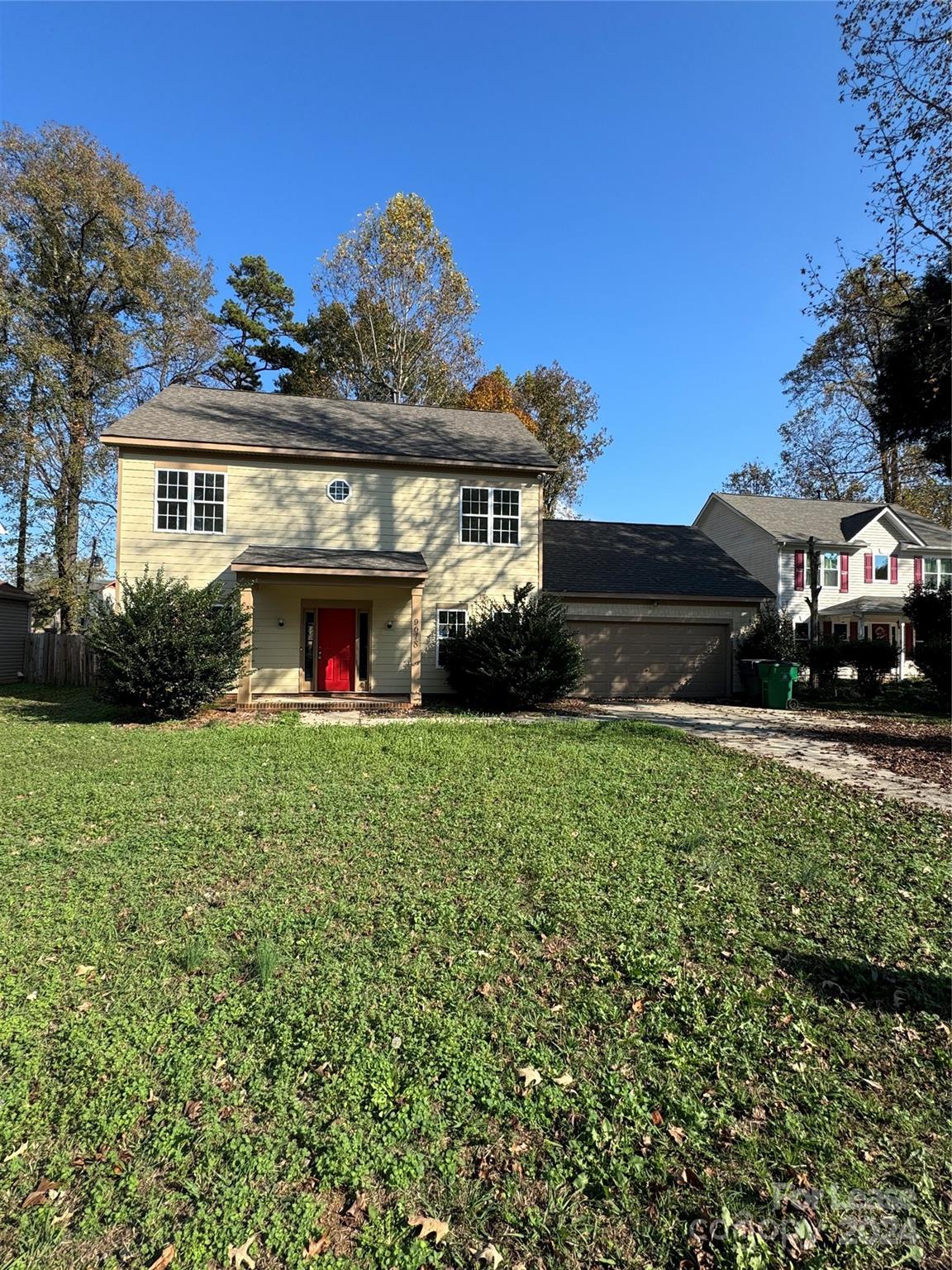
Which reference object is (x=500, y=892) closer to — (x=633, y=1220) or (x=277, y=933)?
(x=277, y=933)

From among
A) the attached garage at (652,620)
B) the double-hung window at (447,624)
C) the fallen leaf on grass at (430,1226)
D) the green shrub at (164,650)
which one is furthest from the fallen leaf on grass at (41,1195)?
the attached garage at (652,620)

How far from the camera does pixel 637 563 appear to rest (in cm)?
1862

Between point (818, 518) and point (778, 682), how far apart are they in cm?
1361

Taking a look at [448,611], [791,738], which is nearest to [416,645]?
[448,611]

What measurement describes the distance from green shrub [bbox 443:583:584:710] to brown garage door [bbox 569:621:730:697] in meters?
3.65

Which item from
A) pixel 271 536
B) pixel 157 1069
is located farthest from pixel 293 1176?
pixel 271 536

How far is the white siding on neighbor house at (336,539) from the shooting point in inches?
536

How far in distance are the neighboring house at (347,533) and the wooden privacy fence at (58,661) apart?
7444 mm

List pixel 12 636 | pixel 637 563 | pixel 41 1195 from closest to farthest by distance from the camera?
pixel 41 1195
pixel 637 563
pixel 12 636

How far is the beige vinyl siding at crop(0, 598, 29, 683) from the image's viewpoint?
19.8 metres

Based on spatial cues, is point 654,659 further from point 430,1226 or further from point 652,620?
point 430,1226

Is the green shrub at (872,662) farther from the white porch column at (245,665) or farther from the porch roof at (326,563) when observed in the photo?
the white porch column at (245,665)

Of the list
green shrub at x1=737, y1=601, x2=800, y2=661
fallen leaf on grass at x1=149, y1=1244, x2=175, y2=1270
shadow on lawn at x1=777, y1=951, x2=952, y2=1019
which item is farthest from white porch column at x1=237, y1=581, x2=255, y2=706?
green shrub at x1=737, y1=601, x2=800, y2=661

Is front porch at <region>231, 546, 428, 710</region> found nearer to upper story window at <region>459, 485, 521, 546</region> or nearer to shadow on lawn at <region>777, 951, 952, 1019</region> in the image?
upper story window at <region>459, 485, 521, 546</region>
